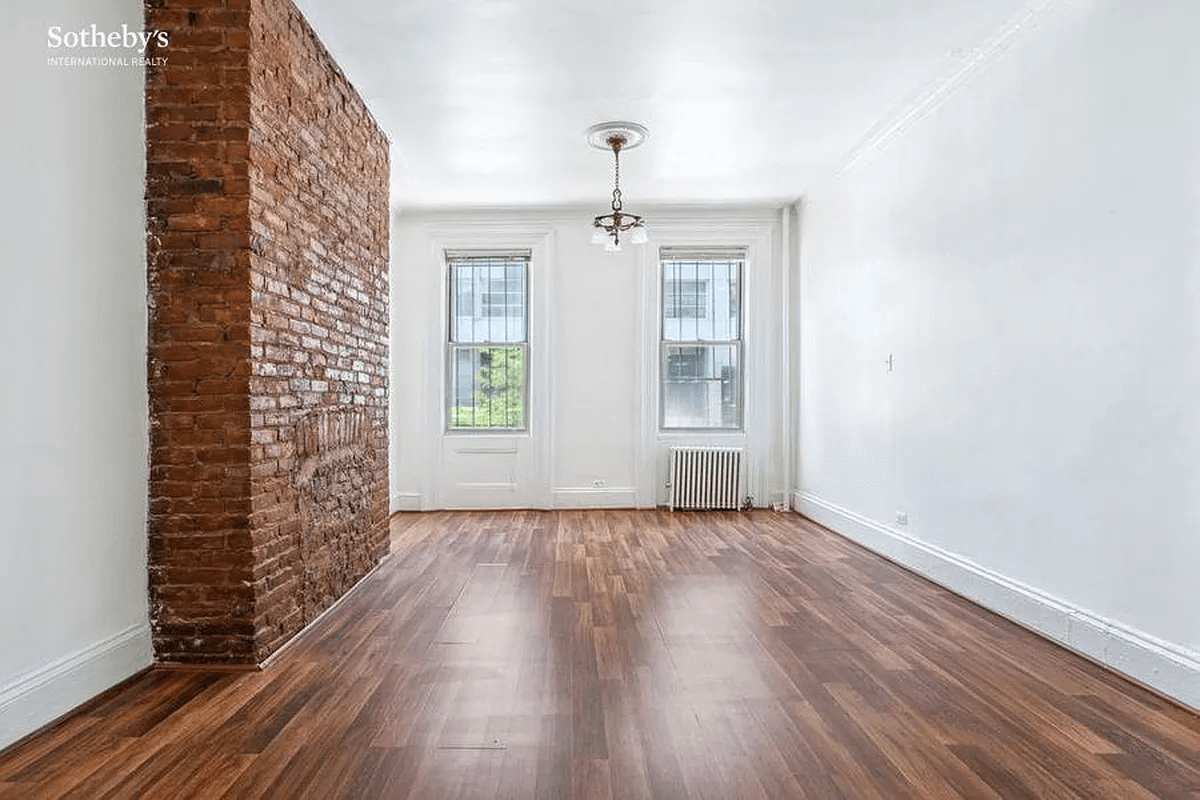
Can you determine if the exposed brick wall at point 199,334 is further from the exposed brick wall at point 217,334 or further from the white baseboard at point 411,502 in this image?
the white baseboard at point 411,502

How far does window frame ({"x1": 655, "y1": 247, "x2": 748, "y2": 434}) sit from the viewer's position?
7793 millimetres

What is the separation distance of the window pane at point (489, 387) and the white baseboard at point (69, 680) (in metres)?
4.84

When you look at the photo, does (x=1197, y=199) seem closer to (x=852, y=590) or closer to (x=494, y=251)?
(x=852, y=590)

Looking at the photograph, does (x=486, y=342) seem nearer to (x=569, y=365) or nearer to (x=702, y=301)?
(x=569, y=365)

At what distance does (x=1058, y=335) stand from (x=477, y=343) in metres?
5.47

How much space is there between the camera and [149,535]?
307 centimetres

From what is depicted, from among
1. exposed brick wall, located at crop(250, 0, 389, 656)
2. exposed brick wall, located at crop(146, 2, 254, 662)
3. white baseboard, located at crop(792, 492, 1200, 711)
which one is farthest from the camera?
exposed brick wall, located at crop(250, 0, 389, 656)

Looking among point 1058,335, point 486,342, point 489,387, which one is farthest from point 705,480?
point 1058,335

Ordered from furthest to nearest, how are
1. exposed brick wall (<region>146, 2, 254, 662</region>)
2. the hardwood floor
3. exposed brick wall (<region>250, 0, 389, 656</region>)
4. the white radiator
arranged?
the white radiator → exposed brick wall (<region>250, 0, 389, 656</region>) → exposed brick wall (<region>146, 2, 254, 662</region>) → the hardwood floor

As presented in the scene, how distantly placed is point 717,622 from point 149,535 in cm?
251

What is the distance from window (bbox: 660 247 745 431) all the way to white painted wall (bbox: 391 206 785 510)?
19 centimetres

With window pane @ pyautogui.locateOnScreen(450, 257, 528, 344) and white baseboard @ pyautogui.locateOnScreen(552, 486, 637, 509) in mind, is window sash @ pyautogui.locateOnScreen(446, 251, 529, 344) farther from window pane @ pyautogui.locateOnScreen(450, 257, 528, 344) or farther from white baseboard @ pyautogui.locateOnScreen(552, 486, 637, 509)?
white baseboard @ pyautogui.locateOnScreen(552, 486, 637, 509)

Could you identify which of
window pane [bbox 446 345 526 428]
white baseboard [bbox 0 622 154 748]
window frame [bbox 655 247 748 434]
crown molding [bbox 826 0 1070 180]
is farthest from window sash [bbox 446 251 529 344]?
white baseboard [bbox 0 622 154 748]

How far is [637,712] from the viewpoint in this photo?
2.65 m
